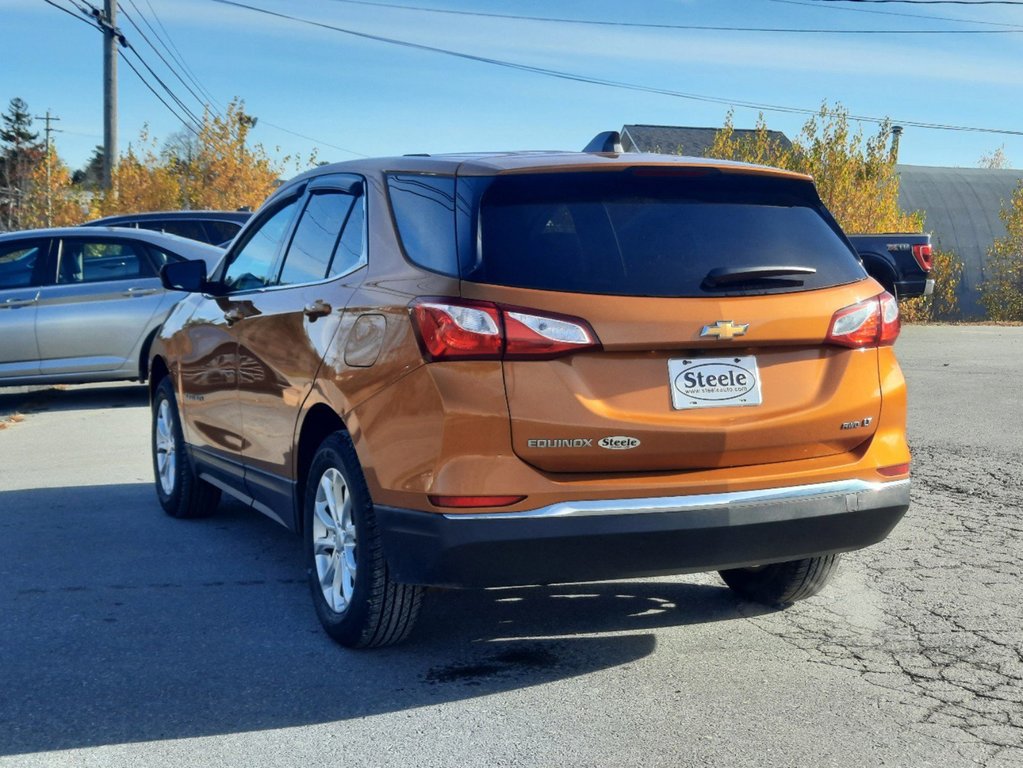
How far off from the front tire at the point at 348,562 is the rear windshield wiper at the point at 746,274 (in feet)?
4.57

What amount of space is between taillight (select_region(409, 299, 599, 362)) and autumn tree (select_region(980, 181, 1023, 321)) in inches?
1315

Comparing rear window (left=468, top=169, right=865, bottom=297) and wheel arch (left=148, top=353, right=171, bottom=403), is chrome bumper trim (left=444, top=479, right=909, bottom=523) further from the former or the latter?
wheel arch (left=148, top=353, right=171, bottom=403)

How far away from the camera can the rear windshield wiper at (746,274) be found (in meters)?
4.37

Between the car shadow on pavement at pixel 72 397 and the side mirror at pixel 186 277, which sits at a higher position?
the side mirror at pixel 186 277

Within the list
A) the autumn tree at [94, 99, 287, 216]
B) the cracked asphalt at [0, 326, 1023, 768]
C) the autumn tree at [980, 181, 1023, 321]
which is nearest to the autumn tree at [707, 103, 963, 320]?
the autumn tree at [980, 181, 1023, 321]

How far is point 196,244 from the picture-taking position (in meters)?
13.7

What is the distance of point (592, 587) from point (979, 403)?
7.76m

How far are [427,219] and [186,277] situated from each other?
247 cm

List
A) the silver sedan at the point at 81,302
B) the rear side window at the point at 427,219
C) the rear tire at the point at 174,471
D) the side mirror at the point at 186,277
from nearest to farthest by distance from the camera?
the rear side window at the point at 427,219, the side mirror at the point at 186,277, the rear tire at the point at 174,471, the silver sedan at the point at 81,302

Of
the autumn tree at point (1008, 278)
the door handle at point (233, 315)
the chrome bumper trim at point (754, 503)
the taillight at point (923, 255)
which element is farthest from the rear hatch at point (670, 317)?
the autumn tree at point (1008, 278)

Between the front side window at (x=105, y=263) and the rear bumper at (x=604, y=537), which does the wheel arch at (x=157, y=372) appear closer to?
the rear bumper at (x=604, y=537)

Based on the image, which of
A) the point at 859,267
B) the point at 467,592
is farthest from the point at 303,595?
the point at 859,267

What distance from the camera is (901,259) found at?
16.0 m

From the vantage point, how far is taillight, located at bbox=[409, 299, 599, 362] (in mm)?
4125
